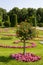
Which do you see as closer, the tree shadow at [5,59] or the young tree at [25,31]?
the tree shadow at [5,59]

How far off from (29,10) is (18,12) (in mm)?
4518

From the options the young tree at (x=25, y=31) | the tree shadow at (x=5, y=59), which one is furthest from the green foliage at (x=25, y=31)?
the tree shadow at (x=5, y=59)

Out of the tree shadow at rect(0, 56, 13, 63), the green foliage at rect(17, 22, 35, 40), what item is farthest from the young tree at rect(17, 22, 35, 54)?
the tree shadow at rect(0, 56, 13, 63)

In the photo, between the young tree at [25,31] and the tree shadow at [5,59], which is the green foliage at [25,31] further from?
the tree shadow at [5,59]

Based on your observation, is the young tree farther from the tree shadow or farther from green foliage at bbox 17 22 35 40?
the tree shadow

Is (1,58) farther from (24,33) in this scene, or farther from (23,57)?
(24,33)

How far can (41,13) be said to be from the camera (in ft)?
242

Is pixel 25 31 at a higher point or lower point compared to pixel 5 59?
higher

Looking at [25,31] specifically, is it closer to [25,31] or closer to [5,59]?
[25,31]

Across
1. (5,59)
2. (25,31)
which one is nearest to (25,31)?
(25,31)

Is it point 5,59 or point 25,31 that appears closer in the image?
point 5,59

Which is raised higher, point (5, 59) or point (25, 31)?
point (25, 31)

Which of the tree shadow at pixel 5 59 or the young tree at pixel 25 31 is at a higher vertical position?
the young tree at pixel 25 31

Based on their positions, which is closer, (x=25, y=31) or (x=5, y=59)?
(x=5, y=59)
